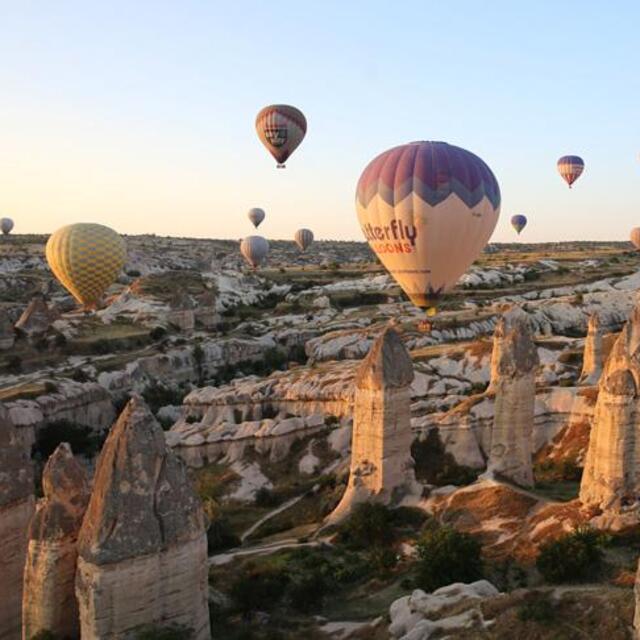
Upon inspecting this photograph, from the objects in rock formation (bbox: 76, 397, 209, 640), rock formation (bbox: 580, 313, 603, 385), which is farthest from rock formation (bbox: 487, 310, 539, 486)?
rock formation (bbox: 76, 397, 209, 640)

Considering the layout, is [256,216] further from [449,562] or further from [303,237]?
[449,562]

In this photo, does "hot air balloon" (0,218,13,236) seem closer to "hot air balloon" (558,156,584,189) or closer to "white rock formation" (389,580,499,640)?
"hot air balloon" (558,156,584,189)

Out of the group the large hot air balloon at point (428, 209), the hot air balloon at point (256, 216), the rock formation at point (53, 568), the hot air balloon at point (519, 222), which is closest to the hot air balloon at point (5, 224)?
the hot air balloon at point (256, 216)

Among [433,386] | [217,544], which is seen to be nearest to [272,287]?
[433,386]

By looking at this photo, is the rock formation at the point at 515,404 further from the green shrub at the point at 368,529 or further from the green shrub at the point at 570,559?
the green shrub at the point at 570,559

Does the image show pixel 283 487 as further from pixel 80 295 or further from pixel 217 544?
pixel 80 295

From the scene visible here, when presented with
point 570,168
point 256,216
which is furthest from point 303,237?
point 570,168
